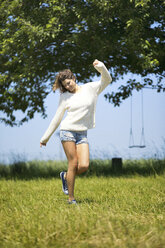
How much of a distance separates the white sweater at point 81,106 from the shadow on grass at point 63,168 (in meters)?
6.86

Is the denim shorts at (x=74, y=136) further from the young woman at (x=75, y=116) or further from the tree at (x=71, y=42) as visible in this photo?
the tree at (x=71, y=42)

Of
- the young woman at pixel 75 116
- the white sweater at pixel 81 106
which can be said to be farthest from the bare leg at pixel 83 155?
the white sweater at pixel 81 106

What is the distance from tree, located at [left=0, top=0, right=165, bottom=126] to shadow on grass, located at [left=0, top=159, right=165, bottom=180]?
2278mm

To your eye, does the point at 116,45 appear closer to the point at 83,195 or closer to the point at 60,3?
the point at 60,3

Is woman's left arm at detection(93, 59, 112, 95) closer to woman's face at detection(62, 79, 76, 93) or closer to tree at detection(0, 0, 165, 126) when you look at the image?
woman's face at detection(62, 79, 76, 93)

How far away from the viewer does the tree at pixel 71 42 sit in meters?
9.91

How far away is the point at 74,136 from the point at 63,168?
8.28 m

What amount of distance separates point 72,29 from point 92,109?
6520 mm

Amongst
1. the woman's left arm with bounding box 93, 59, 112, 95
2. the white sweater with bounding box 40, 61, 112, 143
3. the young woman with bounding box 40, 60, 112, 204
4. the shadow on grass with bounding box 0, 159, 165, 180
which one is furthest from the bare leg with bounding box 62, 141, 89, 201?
the shadow on grass with bounding box 0, 159, 165, 180

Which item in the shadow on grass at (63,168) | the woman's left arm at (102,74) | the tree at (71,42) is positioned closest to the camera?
the woman's left arm at (102,74)

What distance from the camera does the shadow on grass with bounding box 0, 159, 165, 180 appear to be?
40.5ft

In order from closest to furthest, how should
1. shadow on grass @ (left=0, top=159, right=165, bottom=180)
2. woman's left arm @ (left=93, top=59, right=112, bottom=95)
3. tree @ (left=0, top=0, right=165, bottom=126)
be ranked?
woman's left arm @ (left=93, top=59, right=112, bottom=95) < tree @ (left=0, top=0, right=165, bottom=126) < shadow on grass @ (left=0, top=159, right=165, bottom=180)

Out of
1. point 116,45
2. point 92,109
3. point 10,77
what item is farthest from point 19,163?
point 92,109

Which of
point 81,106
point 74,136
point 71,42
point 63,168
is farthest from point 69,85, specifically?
point 63,168
